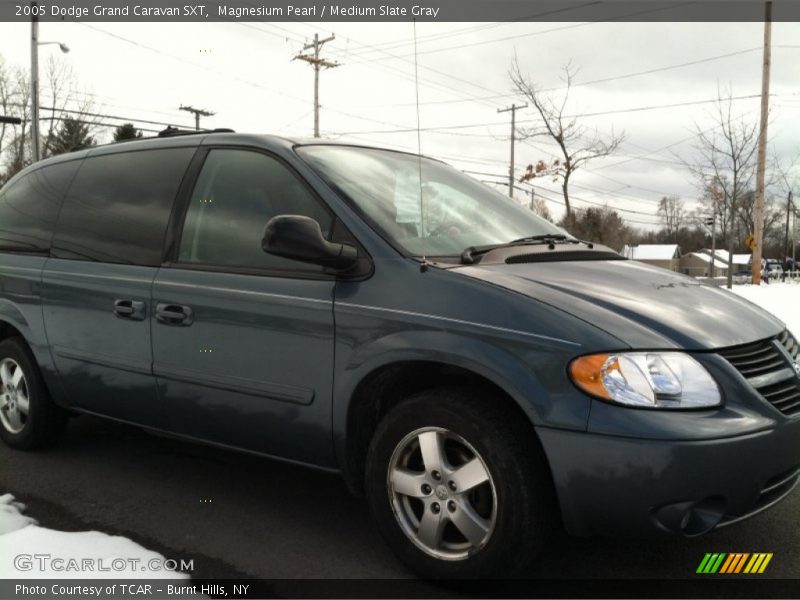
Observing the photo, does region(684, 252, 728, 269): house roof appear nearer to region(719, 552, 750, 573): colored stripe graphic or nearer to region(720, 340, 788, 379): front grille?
region(719, 552, 750, 573): colored stripe graphic

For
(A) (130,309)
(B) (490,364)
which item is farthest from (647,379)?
(A) (130,309)

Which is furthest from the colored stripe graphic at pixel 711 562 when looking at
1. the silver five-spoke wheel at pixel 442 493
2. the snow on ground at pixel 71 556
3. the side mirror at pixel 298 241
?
the snow on ground at pixel 71 556

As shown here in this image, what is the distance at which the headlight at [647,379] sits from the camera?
227 cm

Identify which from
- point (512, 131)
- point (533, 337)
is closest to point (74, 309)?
point (533, 337)

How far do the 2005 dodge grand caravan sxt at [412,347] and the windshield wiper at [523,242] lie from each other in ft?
0.08

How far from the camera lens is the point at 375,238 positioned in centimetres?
286

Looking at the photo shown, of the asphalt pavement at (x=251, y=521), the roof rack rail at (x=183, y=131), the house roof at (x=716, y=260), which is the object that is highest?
the roof rack rail at (x=183, y=131)

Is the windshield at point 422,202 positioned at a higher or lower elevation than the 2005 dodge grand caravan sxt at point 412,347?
higher

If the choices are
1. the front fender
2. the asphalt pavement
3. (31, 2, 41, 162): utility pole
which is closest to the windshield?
the front fender

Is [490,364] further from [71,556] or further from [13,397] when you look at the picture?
[13,397]

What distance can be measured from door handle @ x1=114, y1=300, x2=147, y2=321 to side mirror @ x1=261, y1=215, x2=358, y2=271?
1034mm

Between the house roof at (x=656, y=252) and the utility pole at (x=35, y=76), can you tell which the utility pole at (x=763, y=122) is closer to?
the utility pole at (x=35, y=76)

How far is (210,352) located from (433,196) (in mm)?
1274

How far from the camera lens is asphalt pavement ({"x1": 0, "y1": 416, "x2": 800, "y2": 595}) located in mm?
2809
